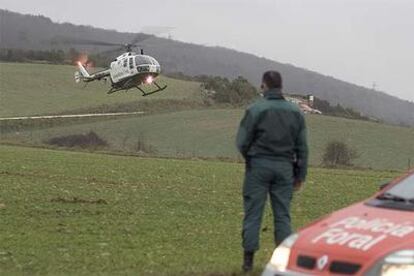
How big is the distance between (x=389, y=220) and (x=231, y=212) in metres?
10.6

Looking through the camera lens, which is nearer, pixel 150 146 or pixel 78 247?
Answer: pixel 78 247

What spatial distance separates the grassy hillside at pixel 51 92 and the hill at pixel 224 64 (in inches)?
492

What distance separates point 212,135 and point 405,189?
59.8 meters

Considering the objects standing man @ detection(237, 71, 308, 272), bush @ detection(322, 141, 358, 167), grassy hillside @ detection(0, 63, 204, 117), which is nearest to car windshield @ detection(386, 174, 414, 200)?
standing man @ detection(237, 71, 308, 272)

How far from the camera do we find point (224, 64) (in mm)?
135625

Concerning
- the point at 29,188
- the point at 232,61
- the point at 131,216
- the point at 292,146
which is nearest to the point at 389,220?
the point at 292,146

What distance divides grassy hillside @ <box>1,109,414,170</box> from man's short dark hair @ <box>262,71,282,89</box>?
45.7 m

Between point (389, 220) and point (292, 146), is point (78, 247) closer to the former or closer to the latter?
point (292, 146)

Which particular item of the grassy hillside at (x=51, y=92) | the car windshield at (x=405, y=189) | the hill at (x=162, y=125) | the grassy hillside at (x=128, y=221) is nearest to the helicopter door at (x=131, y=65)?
the hill at (x=162, y=125)

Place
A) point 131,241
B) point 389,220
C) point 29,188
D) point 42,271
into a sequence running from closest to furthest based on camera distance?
point 389,220, point 42,271, point 131,241, point 29,188

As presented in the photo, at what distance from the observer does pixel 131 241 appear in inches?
461

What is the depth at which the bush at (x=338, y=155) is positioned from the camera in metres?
50.6

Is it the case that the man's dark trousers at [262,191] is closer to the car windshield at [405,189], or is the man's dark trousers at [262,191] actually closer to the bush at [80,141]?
the car windshield at [405,189]

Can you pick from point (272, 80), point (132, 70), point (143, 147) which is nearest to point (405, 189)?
point (272, 80)
